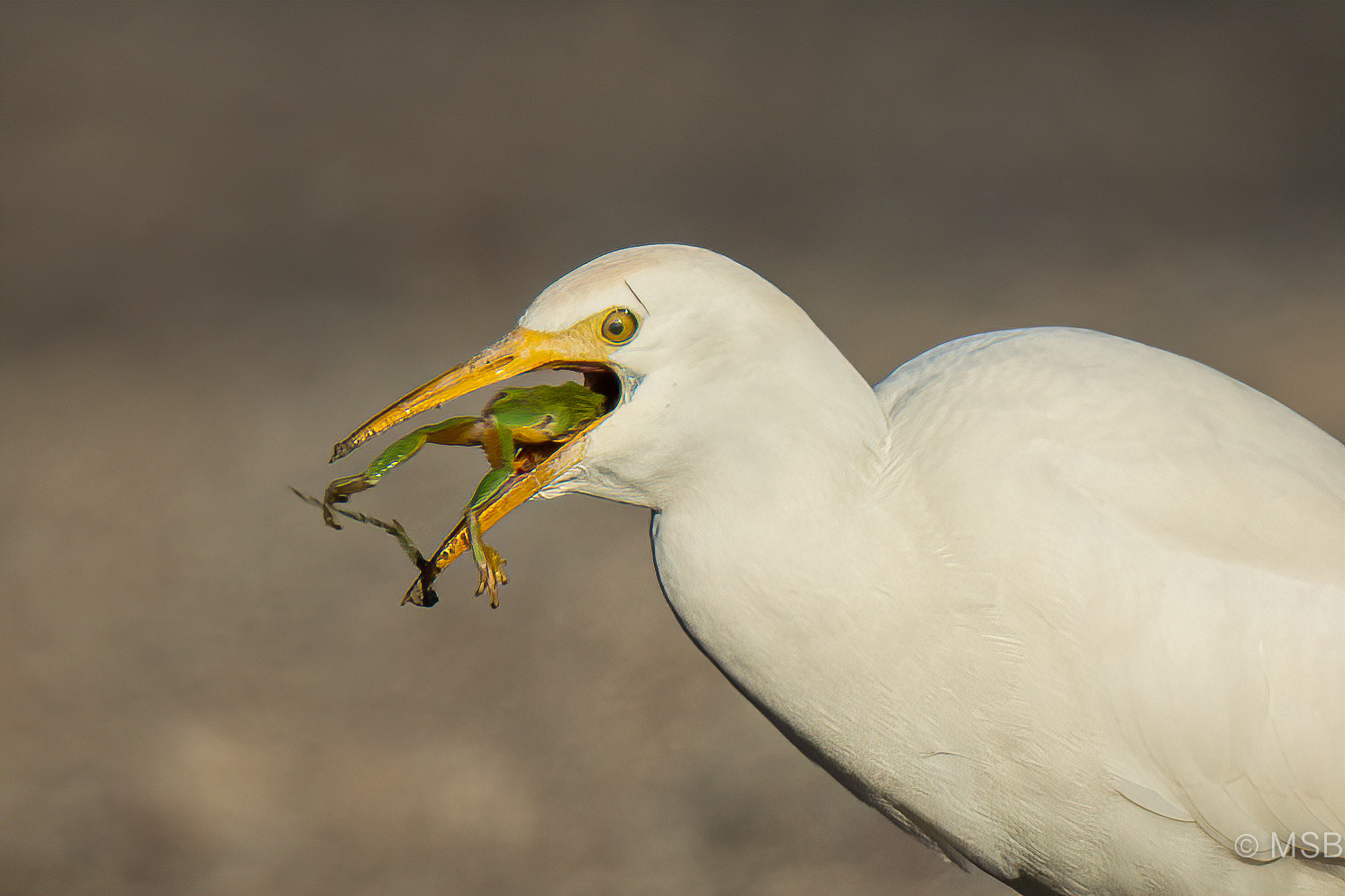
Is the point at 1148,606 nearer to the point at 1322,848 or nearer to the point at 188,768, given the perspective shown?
the point at 1322,848

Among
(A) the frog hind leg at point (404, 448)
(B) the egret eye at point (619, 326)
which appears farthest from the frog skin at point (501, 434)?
(B) the egret eye at point (619, 326)

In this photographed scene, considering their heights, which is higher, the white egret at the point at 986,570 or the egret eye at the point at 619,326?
the egret eye at the point at 619,326

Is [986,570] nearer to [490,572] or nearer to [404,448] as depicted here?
[490,572]

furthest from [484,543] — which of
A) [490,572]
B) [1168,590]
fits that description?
[1168,590]

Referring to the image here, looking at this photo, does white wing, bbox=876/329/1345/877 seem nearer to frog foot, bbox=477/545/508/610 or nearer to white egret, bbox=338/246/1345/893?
white egret, bbox=338/246/1345/893

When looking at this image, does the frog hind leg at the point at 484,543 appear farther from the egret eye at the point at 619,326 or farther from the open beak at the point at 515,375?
the egret eye at the point at 619,326

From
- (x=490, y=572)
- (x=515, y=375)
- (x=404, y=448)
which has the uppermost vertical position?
(x=515, y=375)

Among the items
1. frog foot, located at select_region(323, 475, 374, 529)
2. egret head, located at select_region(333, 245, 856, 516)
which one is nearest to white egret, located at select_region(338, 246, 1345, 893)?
egret head, located at select_region(333, 245, 856, 516)
